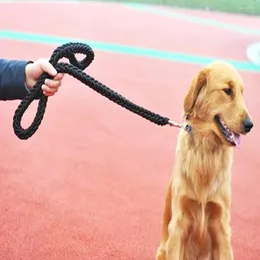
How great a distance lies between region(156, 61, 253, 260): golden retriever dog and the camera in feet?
7.29

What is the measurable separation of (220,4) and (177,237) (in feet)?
32.1

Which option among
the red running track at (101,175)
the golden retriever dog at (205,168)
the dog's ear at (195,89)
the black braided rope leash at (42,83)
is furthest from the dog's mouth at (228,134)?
the red running track at (101,175)

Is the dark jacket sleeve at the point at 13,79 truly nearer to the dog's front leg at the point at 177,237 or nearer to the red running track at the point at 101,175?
the dog's front leg at the point at 177,237

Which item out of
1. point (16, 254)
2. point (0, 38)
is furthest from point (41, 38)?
point (16, 254)

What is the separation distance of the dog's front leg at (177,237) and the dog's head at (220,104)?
378 millimetres

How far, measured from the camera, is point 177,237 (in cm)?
232

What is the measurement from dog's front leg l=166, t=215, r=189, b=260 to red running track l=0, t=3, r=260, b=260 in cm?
54

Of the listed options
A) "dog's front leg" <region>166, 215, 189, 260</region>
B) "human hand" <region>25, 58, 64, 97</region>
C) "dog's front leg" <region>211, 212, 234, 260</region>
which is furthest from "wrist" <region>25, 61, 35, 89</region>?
"dog's front leg" <region>211, 212, 234, 260</region>

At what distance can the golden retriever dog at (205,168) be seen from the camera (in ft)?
7.29

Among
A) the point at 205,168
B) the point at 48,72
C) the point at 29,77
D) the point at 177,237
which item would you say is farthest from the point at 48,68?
the point at 177,237

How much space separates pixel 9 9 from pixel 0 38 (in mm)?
2694

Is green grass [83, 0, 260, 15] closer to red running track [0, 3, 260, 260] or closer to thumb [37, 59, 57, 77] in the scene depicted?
red running track [0, 3, 260, 260]

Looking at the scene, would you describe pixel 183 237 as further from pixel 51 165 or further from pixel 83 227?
pixel 51 165

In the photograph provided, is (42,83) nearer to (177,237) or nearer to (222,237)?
(177,237)
